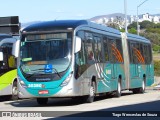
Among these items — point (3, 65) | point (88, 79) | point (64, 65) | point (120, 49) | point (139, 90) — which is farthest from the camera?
point (139, 90)

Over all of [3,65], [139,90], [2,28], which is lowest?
[139,90]

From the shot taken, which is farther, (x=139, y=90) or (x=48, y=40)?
(x=139, y=90)

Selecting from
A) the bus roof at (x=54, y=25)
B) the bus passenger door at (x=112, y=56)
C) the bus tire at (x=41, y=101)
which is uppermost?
the bus roof at (x=54, y=25)

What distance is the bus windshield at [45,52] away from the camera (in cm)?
1905

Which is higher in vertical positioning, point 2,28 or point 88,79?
point 2,28

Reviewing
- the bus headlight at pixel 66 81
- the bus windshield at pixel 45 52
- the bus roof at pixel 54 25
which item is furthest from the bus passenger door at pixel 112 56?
the bus headlight at pixel 66 81

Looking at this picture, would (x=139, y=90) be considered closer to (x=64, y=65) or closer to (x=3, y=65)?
(x=3, y=65)

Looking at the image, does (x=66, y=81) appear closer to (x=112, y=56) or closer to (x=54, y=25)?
(x=54, y=25)

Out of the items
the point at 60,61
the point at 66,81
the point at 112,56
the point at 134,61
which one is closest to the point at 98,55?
the point at 112,56

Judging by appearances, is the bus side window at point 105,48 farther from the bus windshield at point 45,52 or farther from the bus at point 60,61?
the bus windshield at point 45,52

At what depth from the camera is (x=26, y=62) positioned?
766 inches

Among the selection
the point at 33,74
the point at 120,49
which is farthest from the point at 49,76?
the point at 120,49

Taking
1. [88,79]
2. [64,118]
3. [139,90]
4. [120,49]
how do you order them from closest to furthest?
[64,118] < [88,79] < [120,49] < [139,90]

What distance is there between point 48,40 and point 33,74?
136 cm
